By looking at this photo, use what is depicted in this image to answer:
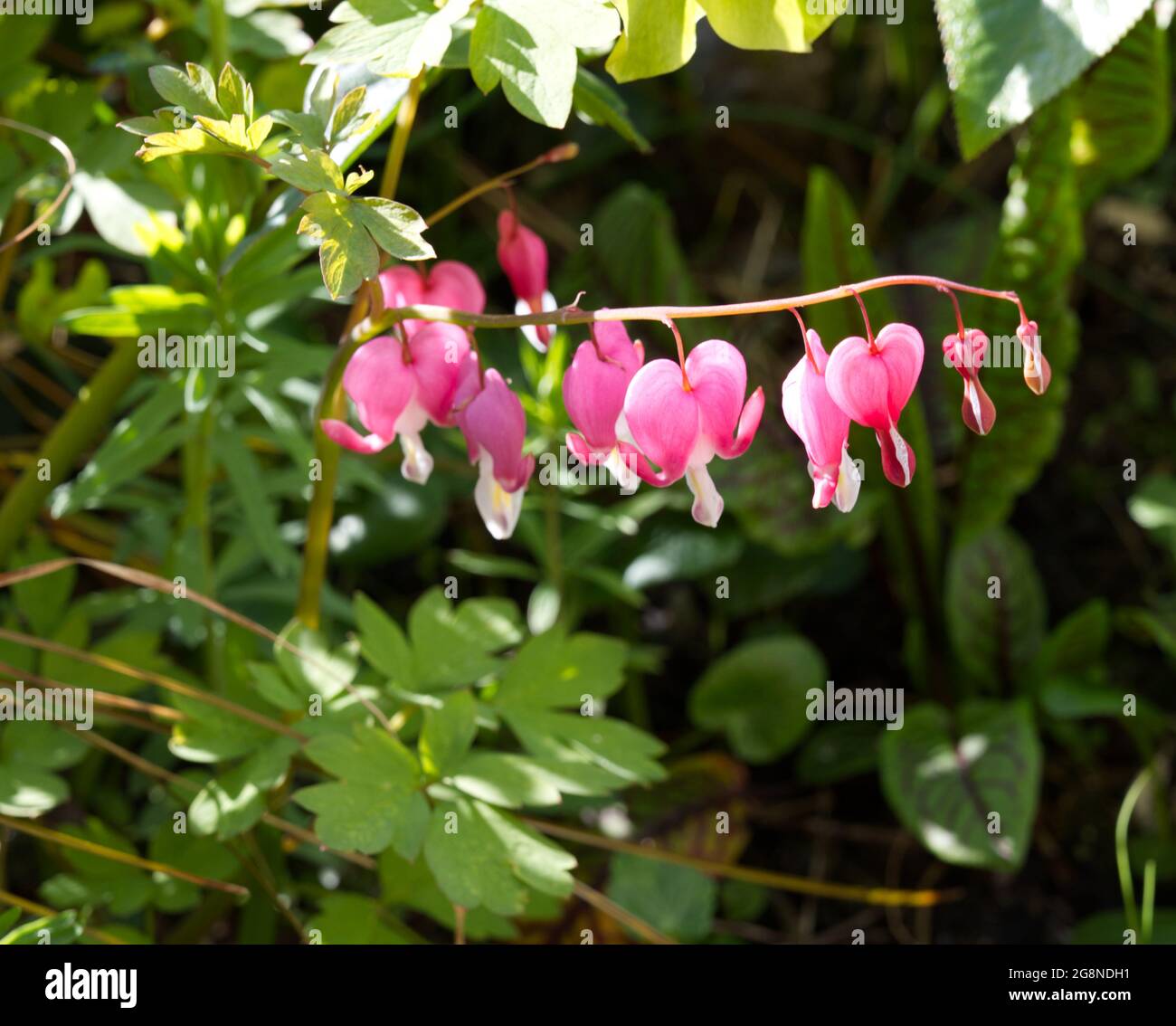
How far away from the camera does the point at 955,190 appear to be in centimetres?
218

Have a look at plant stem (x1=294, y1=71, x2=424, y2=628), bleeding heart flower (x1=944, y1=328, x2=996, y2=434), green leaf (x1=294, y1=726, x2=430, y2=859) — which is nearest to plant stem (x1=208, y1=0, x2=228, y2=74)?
plant stem (x1=294, y1=71, x2=424, y2=628)

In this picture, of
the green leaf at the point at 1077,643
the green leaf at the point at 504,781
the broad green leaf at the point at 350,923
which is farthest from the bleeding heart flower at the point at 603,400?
the green leaf at the point at 1077,643

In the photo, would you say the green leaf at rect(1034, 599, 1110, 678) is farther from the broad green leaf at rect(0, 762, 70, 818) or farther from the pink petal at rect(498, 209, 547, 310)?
the broad green leaf at rect(0, 762, 70, 818)

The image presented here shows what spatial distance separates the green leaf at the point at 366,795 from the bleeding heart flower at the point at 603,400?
34 cm

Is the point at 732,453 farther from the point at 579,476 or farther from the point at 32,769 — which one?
the point at 32,769

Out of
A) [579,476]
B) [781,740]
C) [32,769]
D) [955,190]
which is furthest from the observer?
[955,190]

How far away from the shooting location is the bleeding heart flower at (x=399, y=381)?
931 mm

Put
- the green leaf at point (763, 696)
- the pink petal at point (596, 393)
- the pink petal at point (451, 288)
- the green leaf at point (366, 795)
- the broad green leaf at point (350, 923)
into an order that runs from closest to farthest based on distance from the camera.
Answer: the pink petal at point (596, 393) < the green leaf at point (366, 795) < the pink petal at point (451, 288) < the broad green leaf at point (350, 923) < the green leaf at point (763, 696)

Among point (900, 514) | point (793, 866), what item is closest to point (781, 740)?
point (793, 866)

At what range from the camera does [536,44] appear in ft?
2.82

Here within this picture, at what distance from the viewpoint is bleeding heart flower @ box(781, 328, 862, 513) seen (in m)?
0.84

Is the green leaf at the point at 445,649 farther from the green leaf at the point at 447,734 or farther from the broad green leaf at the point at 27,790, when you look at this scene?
the broad green leaf at the point at 27,790

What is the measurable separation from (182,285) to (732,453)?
70 centimetres

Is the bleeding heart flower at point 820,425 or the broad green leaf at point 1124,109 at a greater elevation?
the broad green leaf at point 1124,109
